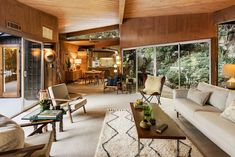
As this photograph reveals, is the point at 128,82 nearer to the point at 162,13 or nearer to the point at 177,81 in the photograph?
the point at 177,81

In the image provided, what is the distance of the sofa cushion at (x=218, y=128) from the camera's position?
8.18 ft

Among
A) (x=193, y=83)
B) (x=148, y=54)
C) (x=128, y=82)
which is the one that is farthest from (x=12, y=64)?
(x=193, y=83)

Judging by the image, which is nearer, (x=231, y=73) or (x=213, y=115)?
(x=213, y=115)

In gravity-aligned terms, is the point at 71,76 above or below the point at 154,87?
above

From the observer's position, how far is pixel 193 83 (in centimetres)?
763

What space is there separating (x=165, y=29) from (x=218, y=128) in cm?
612

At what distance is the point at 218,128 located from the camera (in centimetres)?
280

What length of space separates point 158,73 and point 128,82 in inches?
61.0

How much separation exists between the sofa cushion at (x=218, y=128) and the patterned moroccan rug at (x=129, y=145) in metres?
0.35

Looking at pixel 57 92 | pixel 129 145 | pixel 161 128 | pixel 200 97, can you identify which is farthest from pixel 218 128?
pixel 57 92

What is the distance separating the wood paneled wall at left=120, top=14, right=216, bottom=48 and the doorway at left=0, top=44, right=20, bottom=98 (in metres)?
4.78

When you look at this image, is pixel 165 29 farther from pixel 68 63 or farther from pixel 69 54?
pixel 69 54

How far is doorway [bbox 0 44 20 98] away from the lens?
7.78 m

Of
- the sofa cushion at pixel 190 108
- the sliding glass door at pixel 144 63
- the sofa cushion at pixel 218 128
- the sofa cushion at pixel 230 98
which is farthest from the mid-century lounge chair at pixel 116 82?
the sofa cushion at pixel 230 98
